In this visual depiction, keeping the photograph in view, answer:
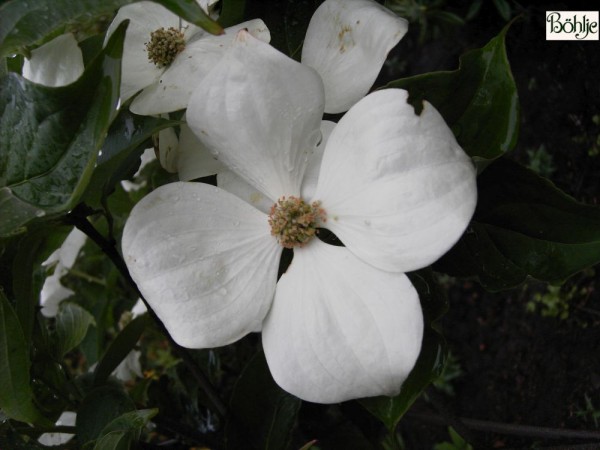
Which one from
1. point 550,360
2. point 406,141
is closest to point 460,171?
point 406,141

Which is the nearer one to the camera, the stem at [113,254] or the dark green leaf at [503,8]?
the stem at [113,254]

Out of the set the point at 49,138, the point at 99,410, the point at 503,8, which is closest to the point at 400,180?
the point at 49,138

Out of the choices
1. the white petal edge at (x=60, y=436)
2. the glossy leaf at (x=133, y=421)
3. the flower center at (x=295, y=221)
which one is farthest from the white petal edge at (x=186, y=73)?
the white petal edge at (x=60, y=436)

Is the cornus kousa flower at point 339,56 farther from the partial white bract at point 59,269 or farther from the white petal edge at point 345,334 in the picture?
the partial white bract at point 59,269

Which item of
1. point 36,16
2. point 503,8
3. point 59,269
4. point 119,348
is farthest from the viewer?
point 503,8

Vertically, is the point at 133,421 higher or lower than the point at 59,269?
higher

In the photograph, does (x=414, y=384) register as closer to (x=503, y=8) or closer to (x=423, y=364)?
(x=423, y=364)
